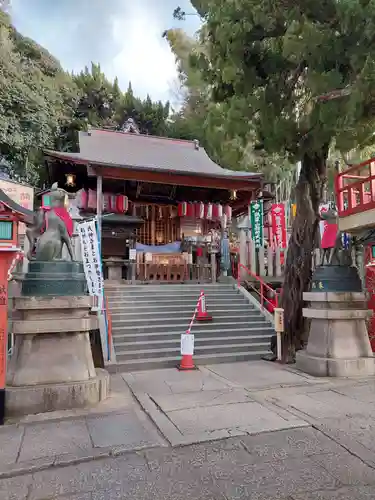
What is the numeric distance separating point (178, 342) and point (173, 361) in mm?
909

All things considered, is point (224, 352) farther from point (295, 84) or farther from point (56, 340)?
point (295, 84)

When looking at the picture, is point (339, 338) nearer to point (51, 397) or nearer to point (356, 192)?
point (356, 192)

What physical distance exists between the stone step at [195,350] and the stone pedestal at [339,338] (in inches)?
74.0

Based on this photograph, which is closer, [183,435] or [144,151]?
[183,435]

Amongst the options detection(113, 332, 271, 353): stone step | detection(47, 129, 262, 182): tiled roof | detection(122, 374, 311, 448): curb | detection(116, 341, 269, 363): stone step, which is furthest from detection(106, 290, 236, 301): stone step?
detection(47, 129, 262, 182): tiled roof

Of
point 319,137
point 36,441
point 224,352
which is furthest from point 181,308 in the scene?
point 36,441

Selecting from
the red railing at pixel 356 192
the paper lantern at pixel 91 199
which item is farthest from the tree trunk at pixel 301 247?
the paper lantern at pixel 91 199

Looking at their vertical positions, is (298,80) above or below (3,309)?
above

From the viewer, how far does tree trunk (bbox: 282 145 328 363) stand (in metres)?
8.32

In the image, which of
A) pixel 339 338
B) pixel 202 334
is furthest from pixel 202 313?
pixel 339 338

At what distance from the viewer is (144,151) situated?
19125mm

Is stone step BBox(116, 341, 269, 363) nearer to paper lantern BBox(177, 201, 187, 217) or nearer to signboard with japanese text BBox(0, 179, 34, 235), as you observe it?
paper lantern BBox(177, 201, 187, 217)

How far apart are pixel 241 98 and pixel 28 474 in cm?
684

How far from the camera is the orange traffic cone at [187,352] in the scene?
24.8 ft
